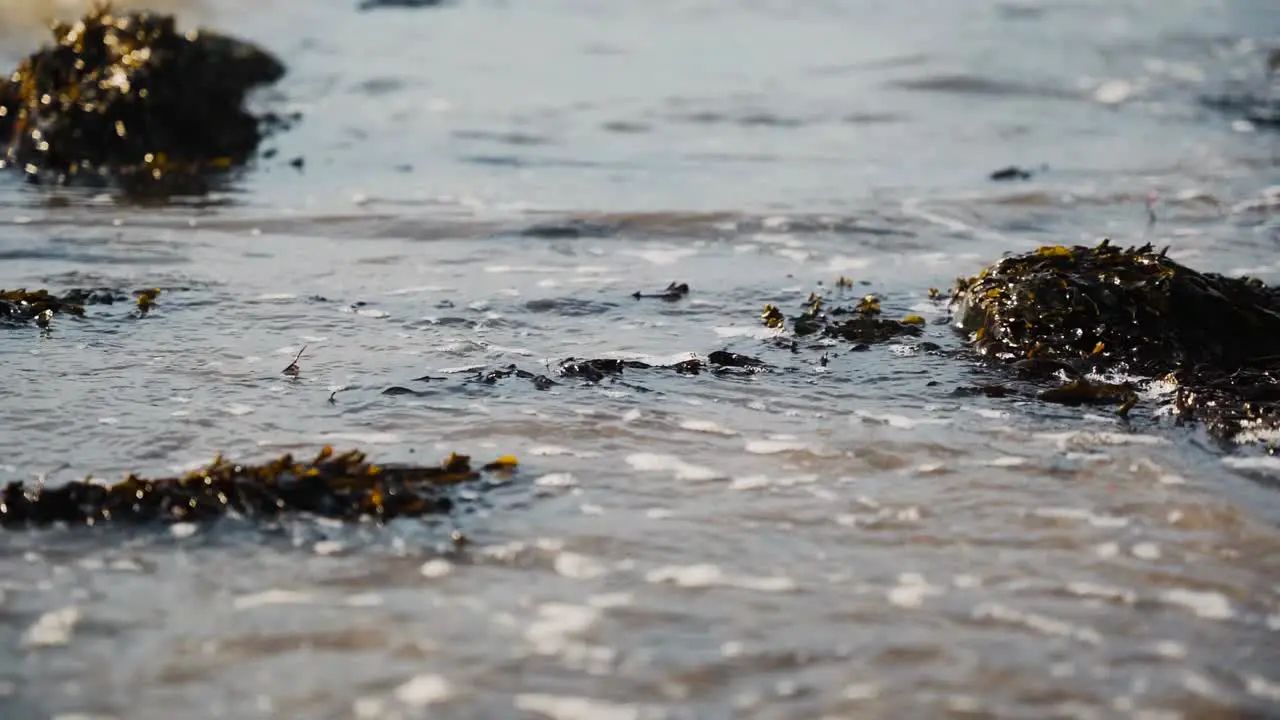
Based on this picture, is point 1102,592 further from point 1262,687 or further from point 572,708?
point 572,708

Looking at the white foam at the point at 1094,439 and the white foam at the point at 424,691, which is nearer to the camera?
the white foam at the point at 424,691

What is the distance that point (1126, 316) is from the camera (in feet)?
18.3

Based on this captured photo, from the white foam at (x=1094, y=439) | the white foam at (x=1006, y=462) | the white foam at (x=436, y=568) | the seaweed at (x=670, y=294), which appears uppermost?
the seaweed at (x=670, y=294)

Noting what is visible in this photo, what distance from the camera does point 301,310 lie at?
6.35 metres

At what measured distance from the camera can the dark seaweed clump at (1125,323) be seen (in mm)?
5266

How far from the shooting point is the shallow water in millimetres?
3154

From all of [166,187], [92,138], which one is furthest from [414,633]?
[92,138]

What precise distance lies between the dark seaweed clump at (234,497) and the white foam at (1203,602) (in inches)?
84.7

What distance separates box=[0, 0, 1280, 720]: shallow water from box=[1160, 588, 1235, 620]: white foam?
1cm

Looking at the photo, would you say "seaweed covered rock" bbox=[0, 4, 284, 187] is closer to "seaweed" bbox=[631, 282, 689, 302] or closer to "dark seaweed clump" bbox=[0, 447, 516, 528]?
"seaweed" bbox=[631, 282, 689, 302]

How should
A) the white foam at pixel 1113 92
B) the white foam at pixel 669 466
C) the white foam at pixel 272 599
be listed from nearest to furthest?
the white foam at pixel 272 599 < the white foam at pixel 669 466 < the white foam at pixel 1113 92

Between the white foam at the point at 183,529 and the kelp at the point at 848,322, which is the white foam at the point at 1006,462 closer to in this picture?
the kelp at the point at 848,322

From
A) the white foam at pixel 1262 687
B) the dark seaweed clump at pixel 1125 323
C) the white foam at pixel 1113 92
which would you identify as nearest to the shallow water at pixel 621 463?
the white foam at pixel 1262 687

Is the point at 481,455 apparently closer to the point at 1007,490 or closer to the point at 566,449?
the point at 566,449
